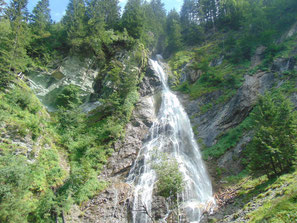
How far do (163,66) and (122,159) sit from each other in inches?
885

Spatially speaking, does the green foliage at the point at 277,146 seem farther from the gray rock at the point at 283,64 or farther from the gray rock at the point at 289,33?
the gray rock at the point at 289,33

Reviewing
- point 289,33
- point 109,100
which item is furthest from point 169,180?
point 289,33

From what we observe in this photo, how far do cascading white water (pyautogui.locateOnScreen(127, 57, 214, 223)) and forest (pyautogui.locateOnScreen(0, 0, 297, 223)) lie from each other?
1667 millimetres

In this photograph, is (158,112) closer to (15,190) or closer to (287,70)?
(287,70)

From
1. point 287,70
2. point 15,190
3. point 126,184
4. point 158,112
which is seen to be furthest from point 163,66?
point 15,190

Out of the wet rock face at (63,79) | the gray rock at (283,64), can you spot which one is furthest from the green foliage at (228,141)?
the wet rock face at (63,79)

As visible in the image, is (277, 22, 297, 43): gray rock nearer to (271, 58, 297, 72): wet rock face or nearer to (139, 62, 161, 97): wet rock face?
(271, 58, 297, 72): wet rock face

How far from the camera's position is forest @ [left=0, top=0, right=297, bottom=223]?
11188mm

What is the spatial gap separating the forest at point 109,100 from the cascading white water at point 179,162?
1.67m

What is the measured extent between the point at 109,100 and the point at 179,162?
1104 cm

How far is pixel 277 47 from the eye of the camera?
25.5m

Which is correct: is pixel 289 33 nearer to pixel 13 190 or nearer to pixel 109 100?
pixel 109 100

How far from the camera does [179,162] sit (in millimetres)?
16516

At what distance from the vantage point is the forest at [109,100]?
11.2m
